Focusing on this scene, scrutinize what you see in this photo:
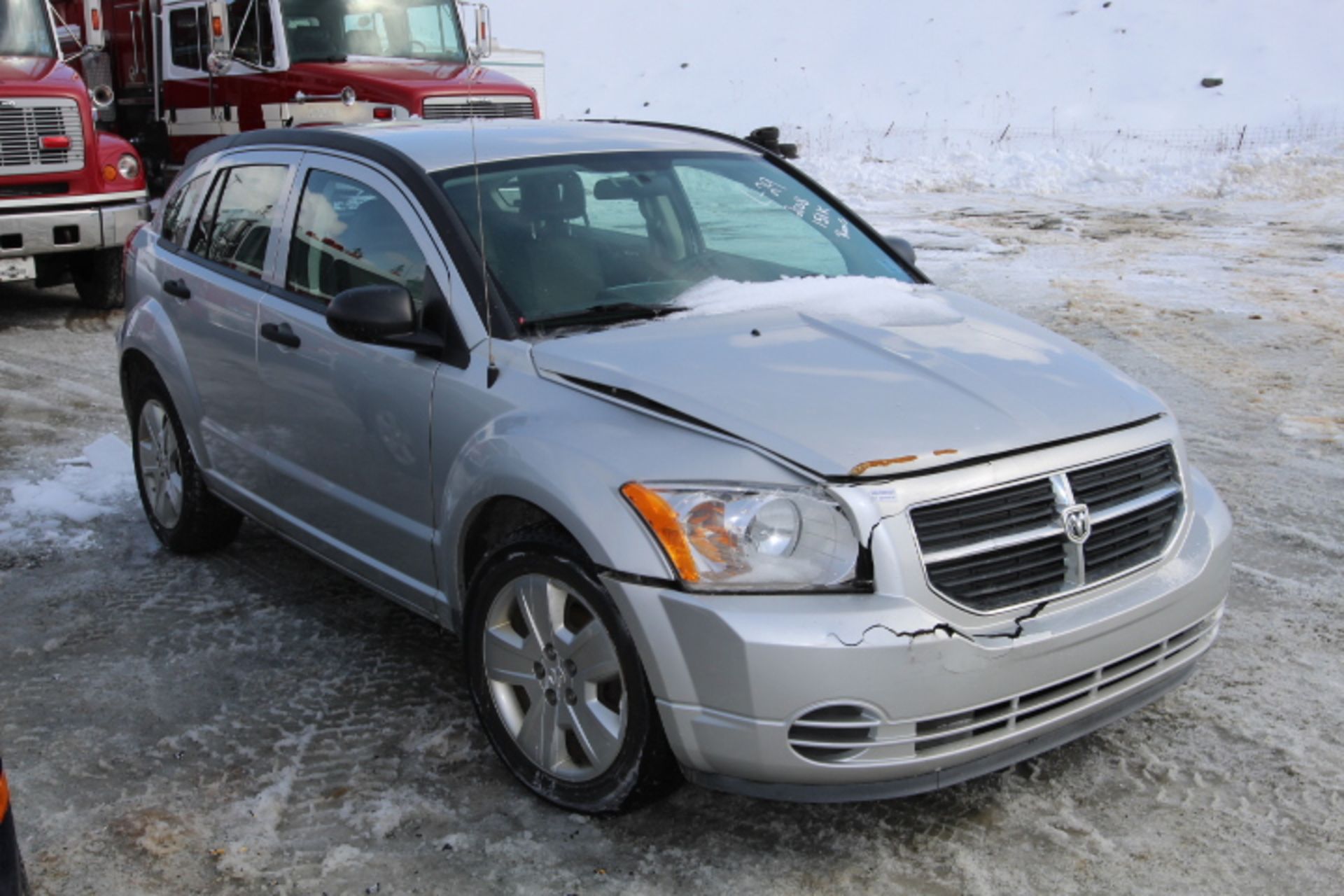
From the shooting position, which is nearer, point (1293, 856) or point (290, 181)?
point (1293, 856)

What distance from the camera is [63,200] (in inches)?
417

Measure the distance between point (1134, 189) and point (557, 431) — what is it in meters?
17.8

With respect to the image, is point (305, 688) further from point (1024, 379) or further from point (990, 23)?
point (990, 23)

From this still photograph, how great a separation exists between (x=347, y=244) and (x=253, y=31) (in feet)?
31.1

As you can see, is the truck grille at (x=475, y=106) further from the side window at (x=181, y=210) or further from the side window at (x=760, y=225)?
the side window at (x=760, y=225)

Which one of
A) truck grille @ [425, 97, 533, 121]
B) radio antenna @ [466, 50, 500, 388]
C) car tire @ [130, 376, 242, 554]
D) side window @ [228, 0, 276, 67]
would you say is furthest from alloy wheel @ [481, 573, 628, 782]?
side window @ [228, 0, 276, 67]

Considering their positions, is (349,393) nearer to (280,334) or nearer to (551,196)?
(280,334)

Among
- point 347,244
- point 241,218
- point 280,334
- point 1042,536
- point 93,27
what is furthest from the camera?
point 93,27

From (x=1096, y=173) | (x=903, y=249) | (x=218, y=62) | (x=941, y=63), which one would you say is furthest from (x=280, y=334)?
(x=941, y=63)

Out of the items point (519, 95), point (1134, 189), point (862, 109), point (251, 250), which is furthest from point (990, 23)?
point (251, 250)

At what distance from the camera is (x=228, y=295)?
4.82 meters

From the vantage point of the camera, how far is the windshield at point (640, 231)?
12.9ft

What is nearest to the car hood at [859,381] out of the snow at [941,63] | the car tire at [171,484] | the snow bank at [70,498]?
the car tire at [171,484]

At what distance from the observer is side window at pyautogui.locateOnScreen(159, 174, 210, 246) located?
5391 millimetres
